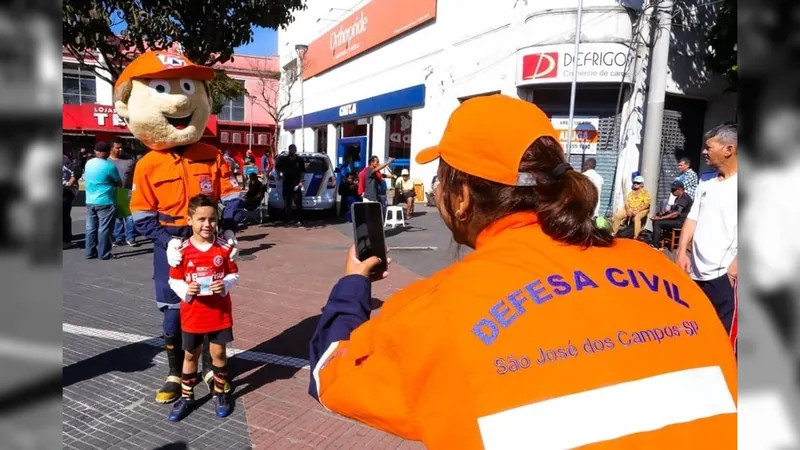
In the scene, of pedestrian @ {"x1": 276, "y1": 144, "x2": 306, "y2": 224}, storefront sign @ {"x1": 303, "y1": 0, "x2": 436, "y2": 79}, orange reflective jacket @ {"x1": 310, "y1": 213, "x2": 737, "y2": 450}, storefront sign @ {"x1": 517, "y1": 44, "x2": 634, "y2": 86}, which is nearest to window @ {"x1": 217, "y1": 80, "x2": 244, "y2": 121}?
storefront sign @ {"x1": 303, "y1": 0, "x2": 436, "y2": 79}

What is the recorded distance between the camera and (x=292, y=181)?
13094 millimetres

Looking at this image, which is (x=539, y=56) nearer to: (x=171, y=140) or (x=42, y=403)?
(x=171, y=140)

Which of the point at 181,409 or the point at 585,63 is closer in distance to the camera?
the point at 181,409

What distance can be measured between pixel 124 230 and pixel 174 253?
7.67 m

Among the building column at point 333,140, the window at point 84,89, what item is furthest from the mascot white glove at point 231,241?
the window at point 84,89

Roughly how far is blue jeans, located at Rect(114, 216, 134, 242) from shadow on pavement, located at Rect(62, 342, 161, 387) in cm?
582

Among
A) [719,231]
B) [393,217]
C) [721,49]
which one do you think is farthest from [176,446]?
[721,49]

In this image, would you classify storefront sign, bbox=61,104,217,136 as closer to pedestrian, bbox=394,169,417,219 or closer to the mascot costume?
pedestrian, bbox=394,169,417,219

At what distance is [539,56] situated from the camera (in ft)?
44.3

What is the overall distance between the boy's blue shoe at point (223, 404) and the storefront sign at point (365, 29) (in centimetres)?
1712

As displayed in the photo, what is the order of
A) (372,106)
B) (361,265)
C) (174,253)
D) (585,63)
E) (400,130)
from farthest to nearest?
1. (372,106)
2. (400,130)
3. (585,63)
4. (174,253)
5. (361,265)

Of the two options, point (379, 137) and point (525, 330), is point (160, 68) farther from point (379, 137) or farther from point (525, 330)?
point (379, 137)

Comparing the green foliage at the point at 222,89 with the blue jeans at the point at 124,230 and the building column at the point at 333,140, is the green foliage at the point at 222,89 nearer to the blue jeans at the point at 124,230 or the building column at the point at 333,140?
the building column at the point at 333,140

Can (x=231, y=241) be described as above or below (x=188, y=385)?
above
